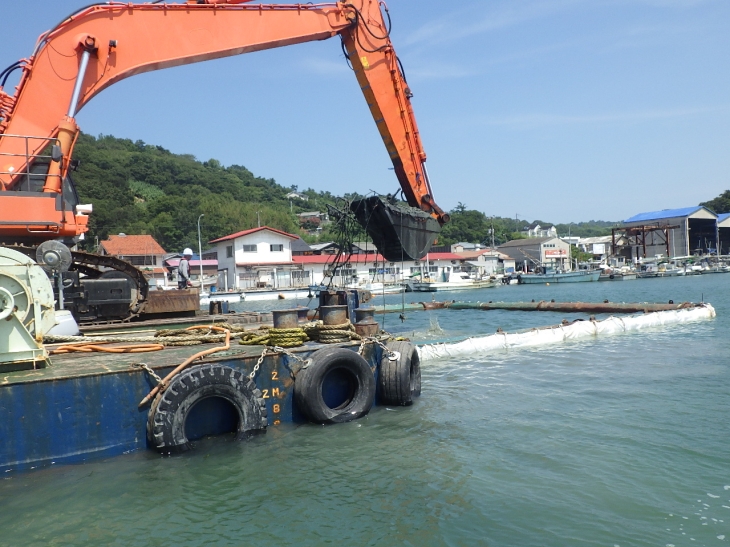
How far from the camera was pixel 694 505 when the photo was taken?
5.81 metres

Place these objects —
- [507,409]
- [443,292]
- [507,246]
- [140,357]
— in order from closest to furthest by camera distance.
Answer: [140,357] < [507,409] < [443,292] < [507,246]

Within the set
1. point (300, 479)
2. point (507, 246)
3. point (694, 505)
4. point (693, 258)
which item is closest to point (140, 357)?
point (300, 479)

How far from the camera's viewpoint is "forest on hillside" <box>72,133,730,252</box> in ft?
260

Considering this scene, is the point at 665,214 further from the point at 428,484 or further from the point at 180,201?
the point at 428,484

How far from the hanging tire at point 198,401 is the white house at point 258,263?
5299 cm

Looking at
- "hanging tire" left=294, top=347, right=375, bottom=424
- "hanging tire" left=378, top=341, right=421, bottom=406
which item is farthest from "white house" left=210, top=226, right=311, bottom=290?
"hanging tire" left=294, top=347, right=375, bottom=424

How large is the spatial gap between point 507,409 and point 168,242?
249 feet

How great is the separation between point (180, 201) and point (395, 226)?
77401 millimetres

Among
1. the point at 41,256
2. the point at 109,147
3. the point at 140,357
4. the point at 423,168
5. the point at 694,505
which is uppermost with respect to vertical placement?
the point at 109,147

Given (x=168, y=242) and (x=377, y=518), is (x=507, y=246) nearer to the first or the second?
(x=168, y=242)

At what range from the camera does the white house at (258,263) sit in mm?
60500

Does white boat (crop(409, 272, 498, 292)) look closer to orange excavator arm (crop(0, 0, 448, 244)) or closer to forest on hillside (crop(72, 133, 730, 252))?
forest on hillside (crop(72, 133, 730, 252))

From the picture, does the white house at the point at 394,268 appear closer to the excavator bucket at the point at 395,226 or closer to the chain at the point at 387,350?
the excavator bucket at the point at 395,226

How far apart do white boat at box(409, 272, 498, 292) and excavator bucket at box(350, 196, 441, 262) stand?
1705 inches
